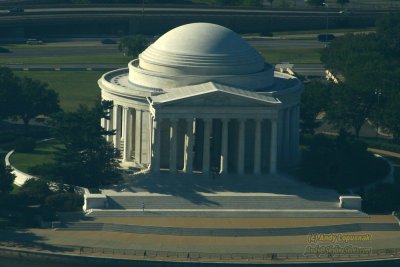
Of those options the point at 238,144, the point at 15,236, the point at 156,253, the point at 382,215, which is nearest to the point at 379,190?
the point at 382,215

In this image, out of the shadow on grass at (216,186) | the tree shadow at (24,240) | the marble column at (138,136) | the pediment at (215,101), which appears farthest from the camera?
the marble column at (138,136)

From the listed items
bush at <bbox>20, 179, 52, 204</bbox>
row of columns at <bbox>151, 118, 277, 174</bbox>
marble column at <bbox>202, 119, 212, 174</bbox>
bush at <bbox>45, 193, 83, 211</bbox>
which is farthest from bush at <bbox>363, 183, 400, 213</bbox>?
bush at <bbox>20, 179, 52, 204</bbox>

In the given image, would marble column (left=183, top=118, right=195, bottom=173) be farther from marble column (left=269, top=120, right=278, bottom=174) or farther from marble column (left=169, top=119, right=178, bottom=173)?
marble column (left=269, top=120, right=278, bottom=174)

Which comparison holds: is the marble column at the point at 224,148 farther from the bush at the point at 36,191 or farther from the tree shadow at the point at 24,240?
the tree shadow at the point at 24,240

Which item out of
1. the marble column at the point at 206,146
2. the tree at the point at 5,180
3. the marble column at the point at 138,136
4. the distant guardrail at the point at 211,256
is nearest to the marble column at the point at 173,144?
the marble column at the point at 206,146

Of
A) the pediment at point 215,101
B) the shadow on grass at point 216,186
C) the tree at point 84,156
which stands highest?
the pediment at point 215,101

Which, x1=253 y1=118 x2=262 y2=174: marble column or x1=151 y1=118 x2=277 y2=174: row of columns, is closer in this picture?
x1=151 y1=118 x2=277 y2=174: row of columns

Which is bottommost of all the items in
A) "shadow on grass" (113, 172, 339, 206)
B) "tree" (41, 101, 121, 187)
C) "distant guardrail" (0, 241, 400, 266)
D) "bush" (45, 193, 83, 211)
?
"distant guardrail" (0, 241, 400, 266)
